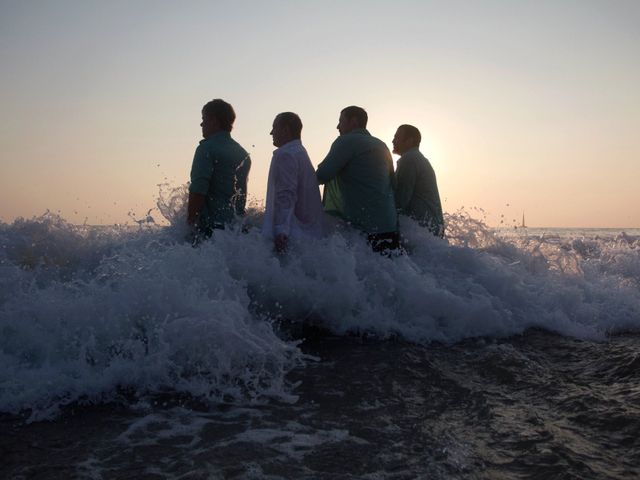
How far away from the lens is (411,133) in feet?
22.5

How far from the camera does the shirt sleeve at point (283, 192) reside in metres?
5.06

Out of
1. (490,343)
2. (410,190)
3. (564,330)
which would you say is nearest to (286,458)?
(490,343)

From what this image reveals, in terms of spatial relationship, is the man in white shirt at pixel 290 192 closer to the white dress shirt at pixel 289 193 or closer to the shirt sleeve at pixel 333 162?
the white dress shirt at pixel 289 193

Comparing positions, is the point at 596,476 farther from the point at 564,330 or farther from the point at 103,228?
the point at 103,228

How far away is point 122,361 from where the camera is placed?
335 cm

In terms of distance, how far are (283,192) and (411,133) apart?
2.50 metres

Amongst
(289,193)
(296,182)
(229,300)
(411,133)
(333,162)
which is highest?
(411,133)

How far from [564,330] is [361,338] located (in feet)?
6.75

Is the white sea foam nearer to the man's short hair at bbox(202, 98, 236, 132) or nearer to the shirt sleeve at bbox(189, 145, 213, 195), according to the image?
the shirt sleeve at bbox(189, 145, 213, 195)

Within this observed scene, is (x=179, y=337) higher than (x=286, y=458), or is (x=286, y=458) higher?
(x=179, y=337)

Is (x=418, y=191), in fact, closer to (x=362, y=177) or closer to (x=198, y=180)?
(x=362, y=177)

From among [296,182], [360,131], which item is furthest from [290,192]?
[360,131]

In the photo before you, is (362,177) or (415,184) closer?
(362,177)

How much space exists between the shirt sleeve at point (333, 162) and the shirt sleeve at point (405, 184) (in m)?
1.19
